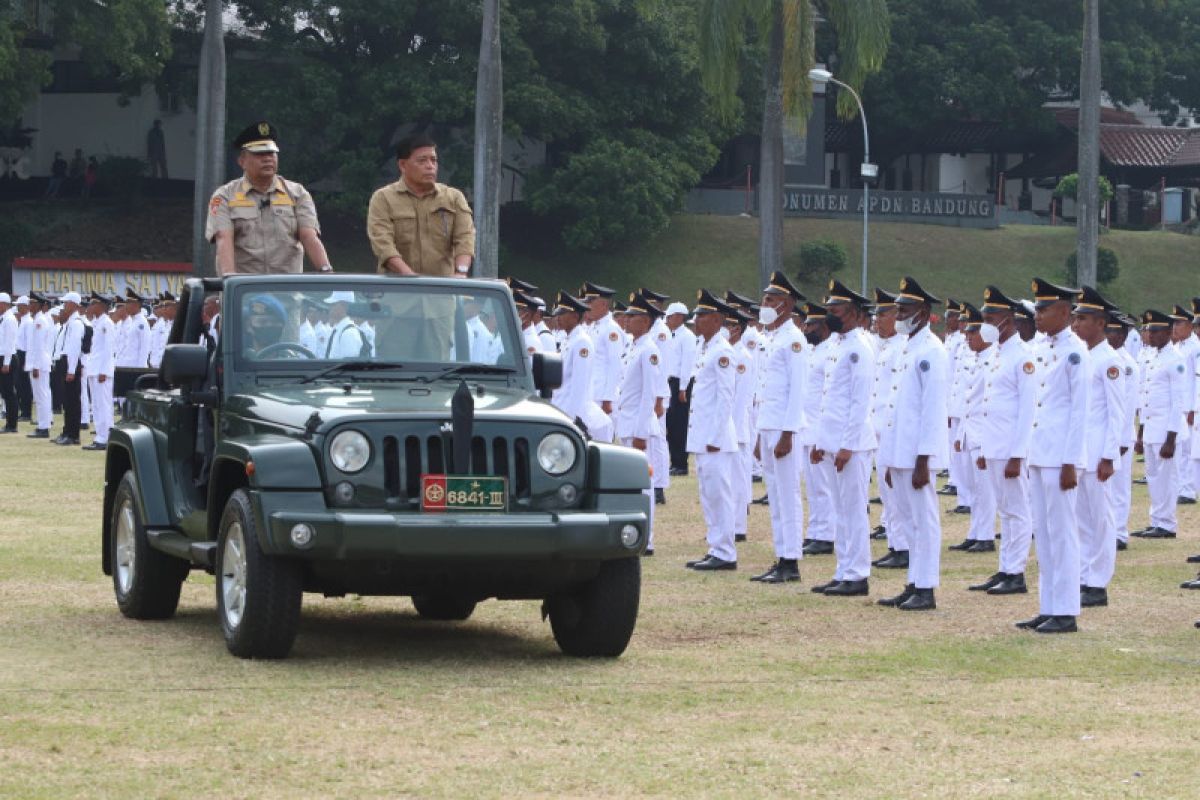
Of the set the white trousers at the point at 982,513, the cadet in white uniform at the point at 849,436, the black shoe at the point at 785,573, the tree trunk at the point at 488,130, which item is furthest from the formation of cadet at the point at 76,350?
the cadet in white uniform at the point at 849,436

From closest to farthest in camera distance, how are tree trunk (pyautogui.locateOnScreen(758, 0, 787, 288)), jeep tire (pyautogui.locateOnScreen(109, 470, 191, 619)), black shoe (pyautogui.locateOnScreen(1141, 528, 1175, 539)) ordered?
1. jeep tire (pyautogui.locateOnScreen(109, 470, 191, 619))
2. black shoe (pyautogui.locateOnScreen(1141, 528, 1175, 539))
3. tree trunk (pyautogui.locateOnScreen(758, 0, 787, 288))

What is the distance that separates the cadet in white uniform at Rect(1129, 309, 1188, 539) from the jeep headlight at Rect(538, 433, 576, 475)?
10.2 m

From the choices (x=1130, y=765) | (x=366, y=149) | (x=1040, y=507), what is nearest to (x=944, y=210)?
(x=366, y=149)

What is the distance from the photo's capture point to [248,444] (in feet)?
32.4

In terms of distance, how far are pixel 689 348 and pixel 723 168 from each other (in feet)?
142

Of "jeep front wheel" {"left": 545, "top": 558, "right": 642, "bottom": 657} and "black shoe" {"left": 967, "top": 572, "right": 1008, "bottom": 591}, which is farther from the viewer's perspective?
"black shoe" {"left": 967, "top": 572, "right": 1008, "bottom": 591}

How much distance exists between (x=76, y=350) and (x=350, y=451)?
75.7 ft

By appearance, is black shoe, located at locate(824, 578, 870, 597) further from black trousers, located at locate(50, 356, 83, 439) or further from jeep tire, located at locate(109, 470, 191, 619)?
black trousers, located at locate(50, 356, 83, 439)

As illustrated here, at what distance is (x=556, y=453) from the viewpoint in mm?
9891

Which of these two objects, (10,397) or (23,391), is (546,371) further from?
(23,391)

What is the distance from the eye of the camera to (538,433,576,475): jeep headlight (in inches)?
388

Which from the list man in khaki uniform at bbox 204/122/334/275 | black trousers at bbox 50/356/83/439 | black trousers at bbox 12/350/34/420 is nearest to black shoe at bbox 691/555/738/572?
man in khaki uniform at bbox 204/122/334/275

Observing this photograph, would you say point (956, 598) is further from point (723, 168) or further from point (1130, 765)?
point (723, 168)

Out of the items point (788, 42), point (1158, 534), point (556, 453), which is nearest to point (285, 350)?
point (556, 453)
